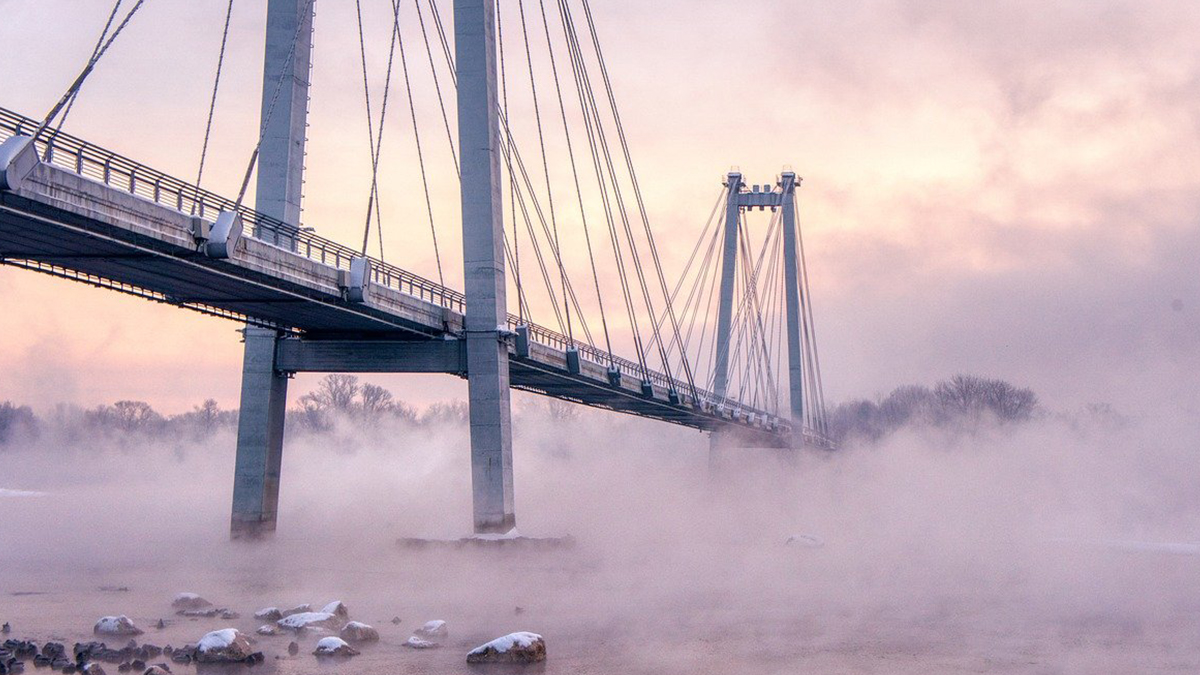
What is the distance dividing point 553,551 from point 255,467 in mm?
11368

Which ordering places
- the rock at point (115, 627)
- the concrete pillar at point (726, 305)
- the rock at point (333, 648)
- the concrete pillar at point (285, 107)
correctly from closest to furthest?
the rock at point (333, 648)
the rock at point (115, 627)
the concrete pillar at point (285, 107)
the concrete pillar at point (726, 305)

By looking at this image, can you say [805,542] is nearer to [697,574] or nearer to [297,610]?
[697,574]

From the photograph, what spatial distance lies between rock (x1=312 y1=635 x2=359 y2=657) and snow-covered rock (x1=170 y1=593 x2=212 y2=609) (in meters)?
7.32

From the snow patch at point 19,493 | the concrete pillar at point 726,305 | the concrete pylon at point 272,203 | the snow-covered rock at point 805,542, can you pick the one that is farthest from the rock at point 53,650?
the snow patch at point 19,493

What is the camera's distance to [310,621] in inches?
1047

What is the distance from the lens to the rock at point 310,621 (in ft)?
86.4

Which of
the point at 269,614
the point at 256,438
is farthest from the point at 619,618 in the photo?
the point at 256,438

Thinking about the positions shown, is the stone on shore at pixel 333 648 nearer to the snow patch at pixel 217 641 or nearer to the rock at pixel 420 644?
the rock at pixel 420 644

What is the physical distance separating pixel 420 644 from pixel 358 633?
4.18 ft

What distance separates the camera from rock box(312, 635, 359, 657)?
23.2 meters

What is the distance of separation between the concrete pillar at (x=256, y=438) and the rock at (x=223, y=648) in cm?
2639

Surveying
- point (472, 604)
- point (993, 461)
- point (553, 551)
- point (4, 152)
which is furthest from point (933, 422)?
point (4, 152)

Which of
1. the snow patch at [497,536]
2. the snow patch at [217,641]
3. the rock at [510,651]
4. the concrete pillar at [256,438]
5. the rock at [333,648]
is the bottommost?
the rock at [510,651]

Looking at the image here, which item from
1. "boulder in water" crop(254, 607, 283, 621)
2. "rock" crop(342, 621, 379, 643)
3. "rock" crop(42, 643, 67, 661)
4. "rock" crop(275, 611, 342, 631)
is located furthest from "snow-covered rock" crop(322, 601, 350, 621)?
"rock" crop(42, 643, 67, 661)
